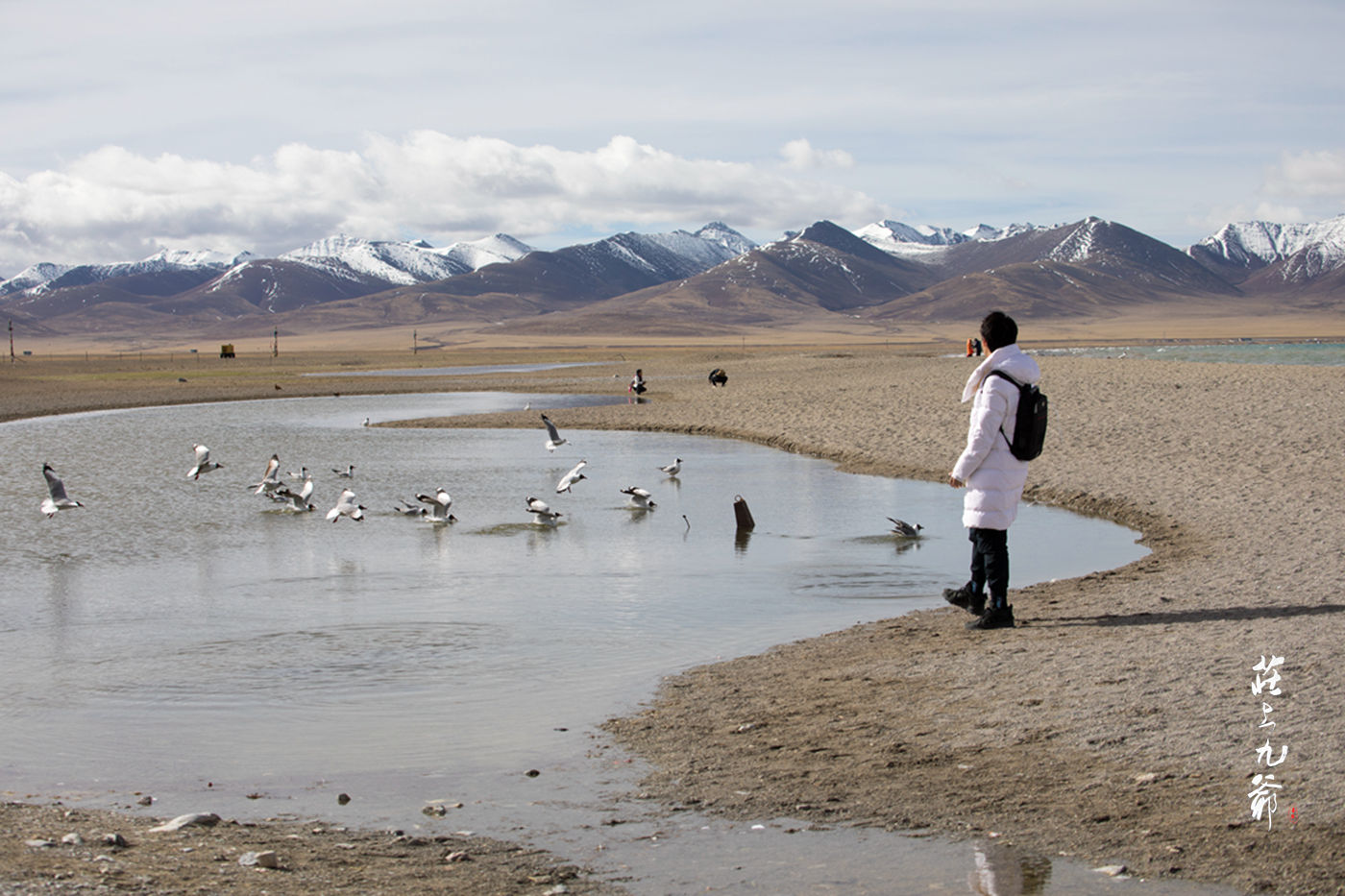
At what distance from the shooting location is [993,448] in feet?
27.1

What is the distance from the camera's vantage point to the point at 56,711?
7.61 m

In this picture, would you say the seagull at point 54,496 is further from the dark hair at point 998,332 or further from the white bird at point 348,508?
the dark hair at point 998,332

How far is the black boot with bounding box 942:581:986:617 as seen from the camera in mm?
8945

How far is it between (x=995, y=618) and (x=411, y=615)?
15.9 ft

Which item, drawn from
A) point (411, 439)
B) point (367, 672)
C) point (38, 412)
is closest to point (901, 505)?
point (367, 672)

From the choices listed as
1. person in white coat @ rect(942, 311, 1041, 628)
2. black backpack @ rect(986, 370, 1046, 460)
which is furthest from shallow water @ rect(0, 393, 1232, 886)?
black backpack @ rect(986, 370, 1046, 460)

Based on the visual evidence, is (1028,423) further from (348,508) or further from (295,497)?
(295,497)

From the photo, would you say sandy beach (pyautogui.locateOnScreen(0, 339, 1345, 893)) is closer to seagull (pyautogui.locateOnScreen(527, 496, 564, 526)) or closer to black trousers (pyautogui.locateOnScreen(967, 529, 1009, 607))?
black trousers (pyautogui.locateOnScreen(967, 529, 1009, 607))

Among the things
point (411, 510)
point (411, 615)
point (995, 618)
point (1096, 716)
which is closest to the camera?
point (1096, 716)

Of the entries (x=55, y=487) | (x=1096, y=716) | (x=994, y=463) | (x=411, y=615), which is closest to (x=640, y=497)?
(x=411, y=615)

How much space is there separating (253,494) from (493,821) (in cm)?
1412

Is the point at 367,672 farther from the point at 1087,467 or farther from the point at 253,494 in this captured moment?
the point at 1087,467

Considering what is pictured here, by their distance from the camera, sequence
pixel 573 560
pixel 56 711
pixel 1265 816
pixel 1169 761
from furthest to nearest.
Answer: pixel 573 560 < pixel 56 711 < pixel 1169 761 < pixel 1265 816

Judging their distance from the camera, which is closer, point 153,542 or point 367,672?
point 367,672
